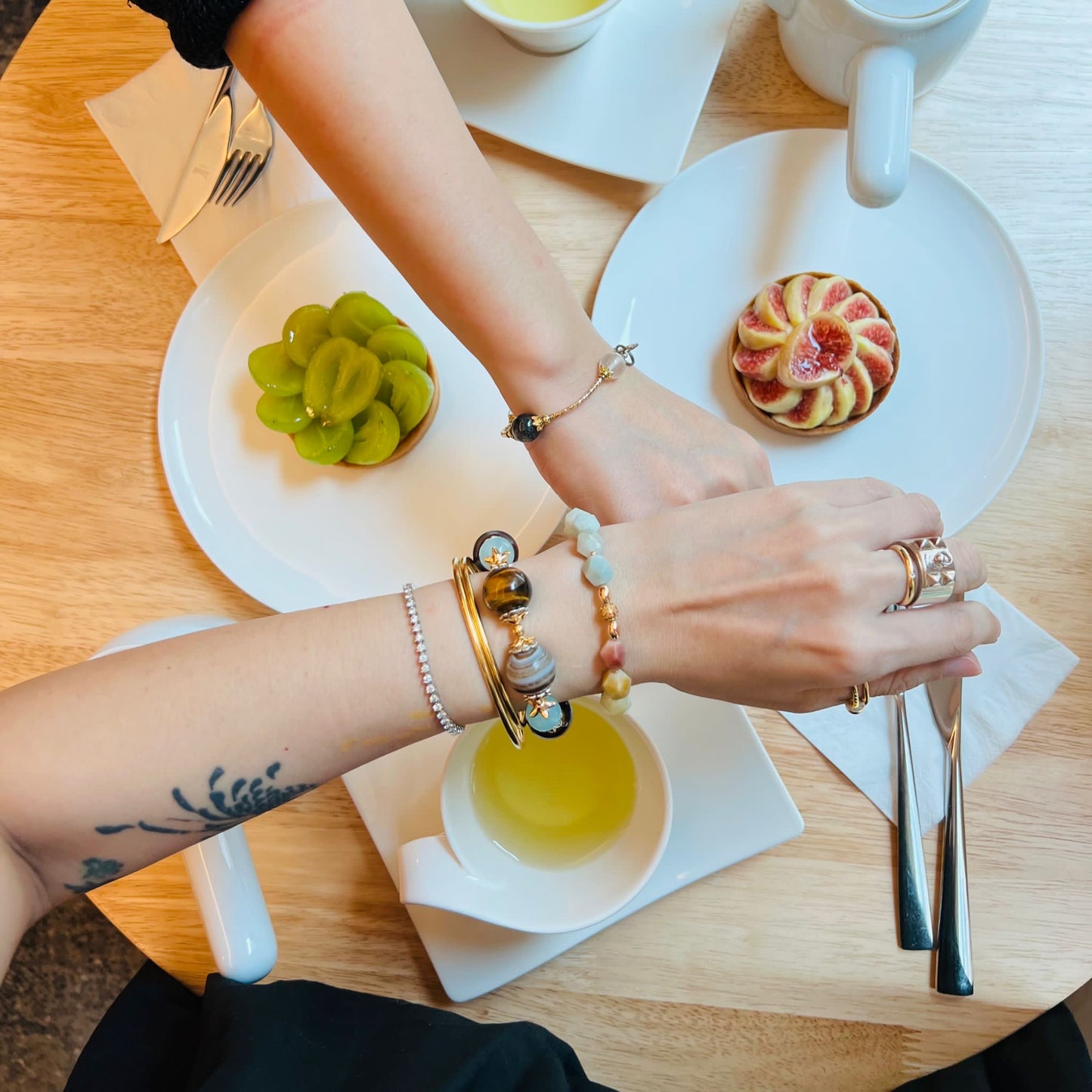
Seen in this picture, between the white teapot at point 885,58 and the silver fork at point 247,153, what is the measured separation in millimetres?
616

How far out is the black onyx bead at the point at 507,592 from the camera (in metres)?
0.65

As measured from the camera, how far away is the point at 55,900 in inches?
27.7

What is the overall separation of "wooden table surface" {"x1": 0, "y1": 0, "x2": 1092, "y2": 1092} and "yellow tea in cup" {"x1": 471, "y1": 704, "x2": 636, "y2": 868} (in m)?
0.11

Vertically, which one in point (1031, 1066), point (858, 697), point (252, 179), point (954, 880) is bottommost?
point (1031, 1066)

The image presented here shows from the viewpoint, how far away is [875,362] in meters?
0.87

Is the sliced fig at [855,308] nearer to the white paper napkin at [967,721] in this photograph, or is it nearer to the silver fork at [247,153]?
the white paper napkin at [967,721]

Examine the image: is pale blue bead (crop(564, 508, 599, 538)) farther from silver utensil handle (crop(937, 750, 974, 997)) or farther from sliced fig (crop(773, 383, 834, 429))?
silver utensil handle (crop(937, 750, 974, 997))

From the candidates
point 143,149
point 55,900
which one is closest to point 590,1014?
point 55,900

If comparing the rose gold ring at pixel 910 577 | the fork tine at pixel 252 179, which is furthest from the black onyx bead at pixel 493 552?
the fork tine at pixel 252 179

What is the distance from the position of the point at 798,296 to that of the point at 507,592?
0.51 m

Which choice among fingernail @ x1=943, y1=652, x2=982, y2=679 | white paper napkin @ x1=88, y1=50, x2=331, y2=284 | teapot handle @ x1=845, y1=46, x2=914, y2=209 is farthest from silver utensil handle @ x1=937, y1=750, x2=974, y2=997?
white paper napkin @ x1=88, y1=50, x2=331, y2=284

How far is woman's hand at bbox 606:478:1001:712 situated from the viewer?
69 centimetres

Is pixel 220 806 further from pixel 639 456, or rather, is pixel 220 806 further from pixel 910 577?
pixel 910 577

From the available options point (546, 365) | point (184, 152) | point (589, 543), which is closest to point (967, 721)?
point (589, 543)
